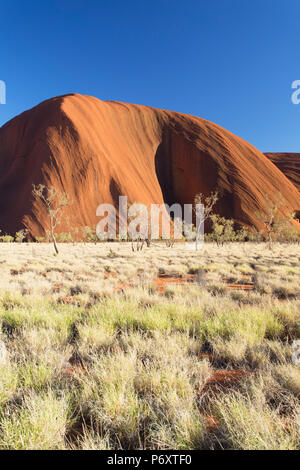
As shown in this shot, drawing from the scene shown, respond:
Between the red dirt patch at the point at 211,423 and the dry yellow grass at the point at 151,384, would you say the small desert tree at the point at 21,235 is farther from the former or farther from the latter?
the red dirt patch at the point at 211,423

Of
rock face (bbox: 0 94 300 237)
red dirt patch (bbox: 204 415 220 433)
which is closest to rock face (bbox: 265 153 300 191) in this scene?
rock face (bbox: 0 94 300 237)

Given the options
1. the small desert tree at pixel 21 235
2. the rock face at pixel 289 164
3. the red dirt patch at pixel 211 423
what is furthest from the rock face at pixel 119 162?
the red dirt patch at pixel 211 423

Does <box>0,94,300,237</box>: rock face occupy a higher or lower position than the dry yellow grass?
higher

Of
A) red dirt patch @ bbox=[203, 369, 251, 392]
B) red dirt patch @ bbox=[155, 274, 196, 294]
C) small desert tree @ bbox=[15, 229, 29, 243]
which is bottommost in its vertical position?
red dirt patch @ bbox=[155, 274, 196, 294]

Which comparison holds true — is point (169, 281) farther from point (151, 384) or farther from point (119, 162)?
point (119, 162)

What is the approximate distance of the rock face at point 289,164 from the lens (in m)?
96.9

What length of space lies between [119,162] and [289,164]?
8343cm

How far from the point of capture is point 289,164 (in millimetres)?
104125

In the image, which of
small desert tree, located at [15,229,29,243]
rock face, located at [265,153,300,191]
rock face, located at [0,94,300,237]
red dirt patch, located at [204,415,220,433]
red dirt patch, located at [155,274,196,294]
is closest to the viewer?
red dirt patch, located at [204,415,220,433]

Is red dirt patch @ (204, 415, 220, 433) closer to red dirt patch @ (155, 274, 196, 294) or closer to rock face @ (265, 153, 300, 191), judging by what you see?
red dirt patch @ (155, 274, 196, 294)

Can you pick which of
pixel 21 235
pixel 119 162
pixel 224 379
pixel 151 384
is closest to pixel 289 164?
pixel 119 162

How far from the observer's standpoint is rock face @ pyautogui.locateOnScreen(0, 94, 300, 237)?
54750mm

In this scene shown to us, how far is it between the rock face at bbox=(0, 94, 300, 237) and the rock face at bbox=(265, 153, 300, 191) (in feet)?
92.0

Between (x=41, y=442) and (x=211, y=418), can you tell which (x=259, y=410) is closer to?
(x=211, y=418)
